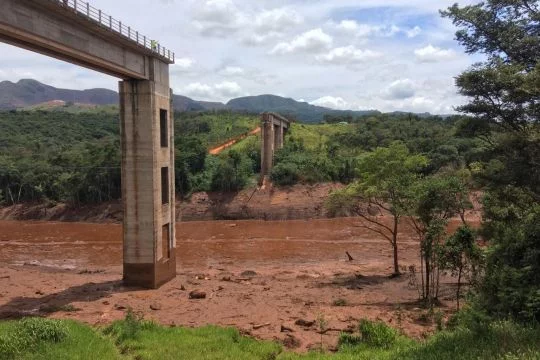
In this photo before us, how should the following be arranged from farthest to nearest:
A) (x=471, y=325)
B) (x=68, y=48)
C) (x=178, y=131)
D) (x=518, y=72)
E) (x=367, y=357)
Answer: (x=178, y=131) → (x=68, y=48) → (x=518, y=72) → (x=367, y=357) → (x=471, y=325)

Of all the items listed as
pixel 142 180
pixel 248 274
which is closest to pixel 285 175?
pixel 248 274

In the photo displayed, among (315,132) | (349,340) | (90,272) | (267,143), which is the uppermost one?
(315,132)

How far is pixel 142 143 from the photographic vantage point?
77.1 ft

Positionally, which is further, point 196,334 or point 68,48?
point 68,48

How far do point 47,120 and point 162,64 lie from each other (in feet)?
290

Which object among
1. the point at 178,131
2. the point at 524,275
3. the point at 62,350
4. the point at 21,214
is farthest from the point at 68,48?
the point at 178,131

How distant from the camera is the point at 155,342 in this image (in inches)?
556

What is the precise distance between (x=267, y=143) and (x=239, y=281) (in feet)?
106

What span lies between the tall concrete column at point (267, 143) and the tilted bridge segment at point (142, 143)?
3113cm

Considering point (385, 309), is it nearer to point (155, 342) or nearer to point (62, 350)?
point (155, 342)

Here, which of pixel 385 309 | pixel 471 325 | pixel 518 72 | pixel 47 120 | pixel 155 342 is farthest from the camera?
pixel 47 120

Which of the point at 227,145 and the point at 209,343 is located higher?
the point at 227,145

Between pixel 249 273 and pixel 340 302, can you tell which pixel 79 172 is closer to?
pixel 249 273

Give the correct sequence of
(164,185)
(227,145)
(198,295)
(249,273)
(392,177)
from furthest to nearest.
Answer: (227,145) → (249,273) → (164,185) → (392,177) → (198,295)
